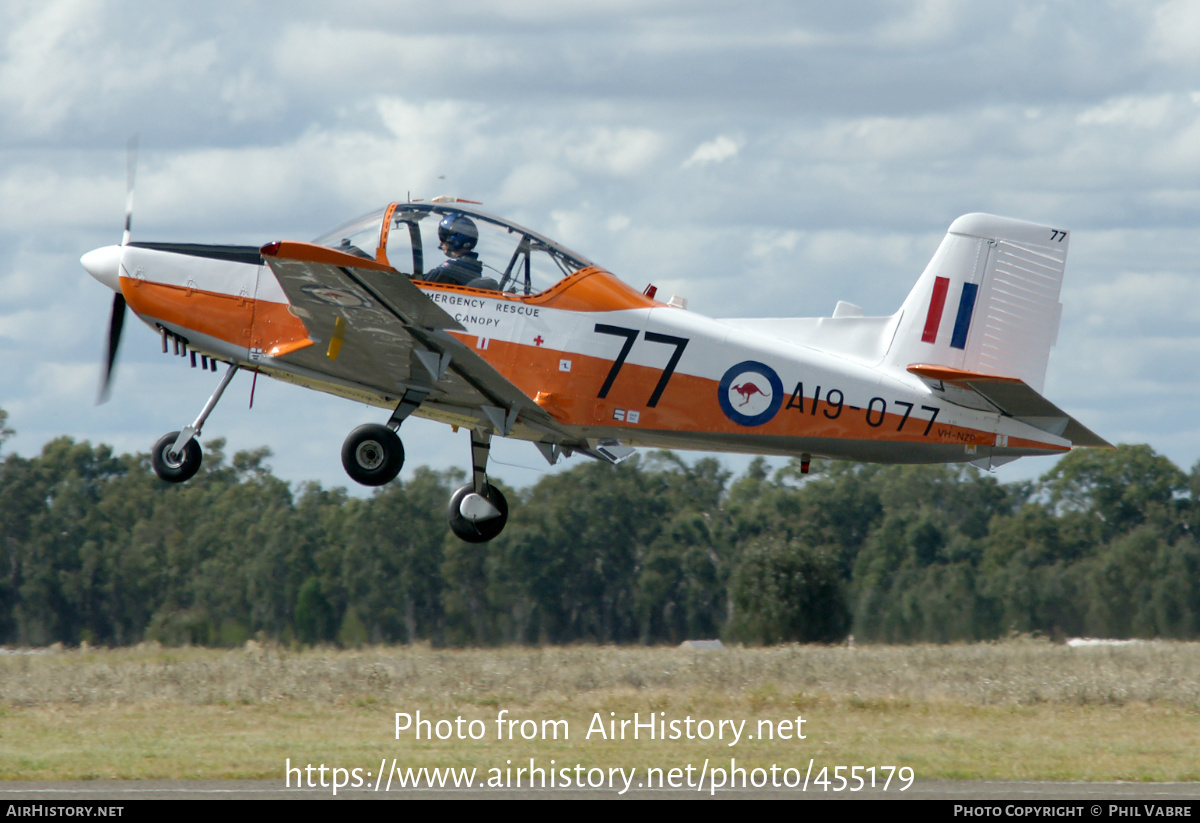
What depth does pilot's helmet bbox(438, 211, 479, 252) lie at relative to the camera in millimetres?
15078

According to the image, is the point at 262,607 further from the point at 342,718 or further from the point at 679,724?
the point at 679,724

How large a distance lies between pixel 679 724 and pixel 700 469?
3479cm

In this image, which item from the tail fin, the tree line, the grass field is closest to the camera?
the tail fin

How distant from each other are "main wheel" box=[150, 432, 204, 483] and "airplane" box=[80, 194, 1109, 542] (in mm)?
994

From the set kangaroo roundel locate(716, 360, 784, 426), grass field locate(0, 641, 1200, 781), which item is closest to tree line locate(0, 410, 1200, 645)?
grass field locate(0, 641, 1200, 781)

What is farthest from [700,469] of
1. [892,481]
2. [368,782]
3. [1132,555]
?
[368,782]

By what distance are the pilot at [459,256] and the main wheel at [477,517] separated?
257 centimetres

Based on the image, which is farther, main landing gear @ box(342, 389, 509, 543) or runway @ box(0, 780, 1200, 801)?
main landing gear @ box(342, 389, 509, 543)

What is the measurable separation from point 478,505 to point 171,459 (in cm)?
327

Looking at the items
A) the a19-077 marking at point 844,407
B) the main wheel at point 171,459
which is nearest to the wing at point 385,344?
the main wheel at point 171,459

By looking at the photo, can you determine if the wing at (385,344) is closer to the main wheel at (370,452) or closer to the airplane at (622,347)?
the airplane at (622,347)

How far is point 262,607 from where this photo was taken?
41062 mm

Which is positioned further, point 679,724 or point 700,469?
point 700,469

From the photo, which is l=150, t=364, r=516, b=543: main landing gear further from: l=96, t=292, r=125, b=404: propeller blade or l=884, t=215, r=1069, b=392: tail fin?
l=884, t=215, r=1069, b=392: tail fin
